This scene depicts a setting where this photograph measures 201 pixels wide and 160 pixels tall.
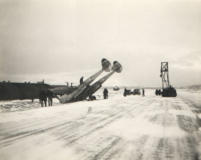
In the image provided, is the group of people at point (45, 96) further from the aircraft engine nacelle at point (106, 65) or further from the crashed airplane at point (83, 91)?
the aircraft engine nacelle at point (106, 65)

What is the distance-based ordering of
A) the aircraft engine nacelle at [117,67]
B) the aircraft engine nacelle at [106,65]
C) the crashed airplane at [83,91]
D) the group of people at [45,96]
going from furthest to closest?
the aircraft engine nacelle at [117,67], the aircraft engine nacelle at [106,65], the crashed airplane at [83,91], the group of people at [45,96]

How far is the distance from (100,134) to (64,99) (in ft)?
62.0

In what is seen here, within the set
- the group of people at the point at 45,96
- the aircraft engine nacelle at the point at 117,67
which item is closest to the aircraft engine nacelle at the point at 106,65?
the aircraft engine nacelle at the point at 117,67

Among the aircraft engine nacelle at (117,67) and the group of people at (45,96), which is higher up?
the aircraft engine nacelle at (117,67)

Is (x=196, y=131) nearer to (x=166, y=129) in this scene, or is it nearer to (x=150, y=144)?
(x=166, y=129)

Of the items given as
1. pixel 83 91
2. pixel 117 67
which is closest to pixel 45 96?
pixel 83 91

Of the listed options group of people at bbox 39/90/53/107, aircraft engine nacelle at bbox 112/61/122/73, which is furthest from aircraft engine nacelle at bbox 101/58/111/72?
group of people at bbox 39/90/53/107

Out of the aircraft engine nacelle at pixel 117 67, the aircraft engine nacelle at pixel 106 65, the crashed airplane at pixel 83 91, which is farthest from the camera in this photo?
the aircraft engine nacelle at pixel 117 67

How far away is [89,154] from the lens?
543 cm

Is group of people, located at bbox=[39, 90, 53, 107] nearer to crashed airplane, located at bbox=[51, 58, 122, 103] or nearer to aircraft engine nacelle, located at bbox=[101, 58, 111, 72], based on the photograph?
crashed airplane, located at bbox=[51, 58, 122, 103]

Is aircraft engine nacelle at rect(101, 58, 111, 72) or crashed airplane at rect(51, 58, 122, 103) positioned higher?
aircraft engine nacelle at rect(101, 58, 111, 72)

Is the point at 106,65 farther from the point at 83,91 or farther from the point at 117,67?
the point at 83,91

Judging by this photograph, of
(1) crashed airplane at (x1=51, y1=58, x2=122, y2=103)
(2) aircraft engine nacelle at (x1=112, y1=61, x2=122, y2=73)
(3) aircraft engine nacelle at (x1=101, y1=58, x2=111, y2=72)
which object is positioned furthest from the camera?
(2) aircraft engine nacelle at (x1=112, y1=61, x2=122, y2=73)

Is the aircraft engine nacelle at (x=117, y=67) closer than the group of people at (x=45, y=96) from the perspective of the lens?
No
